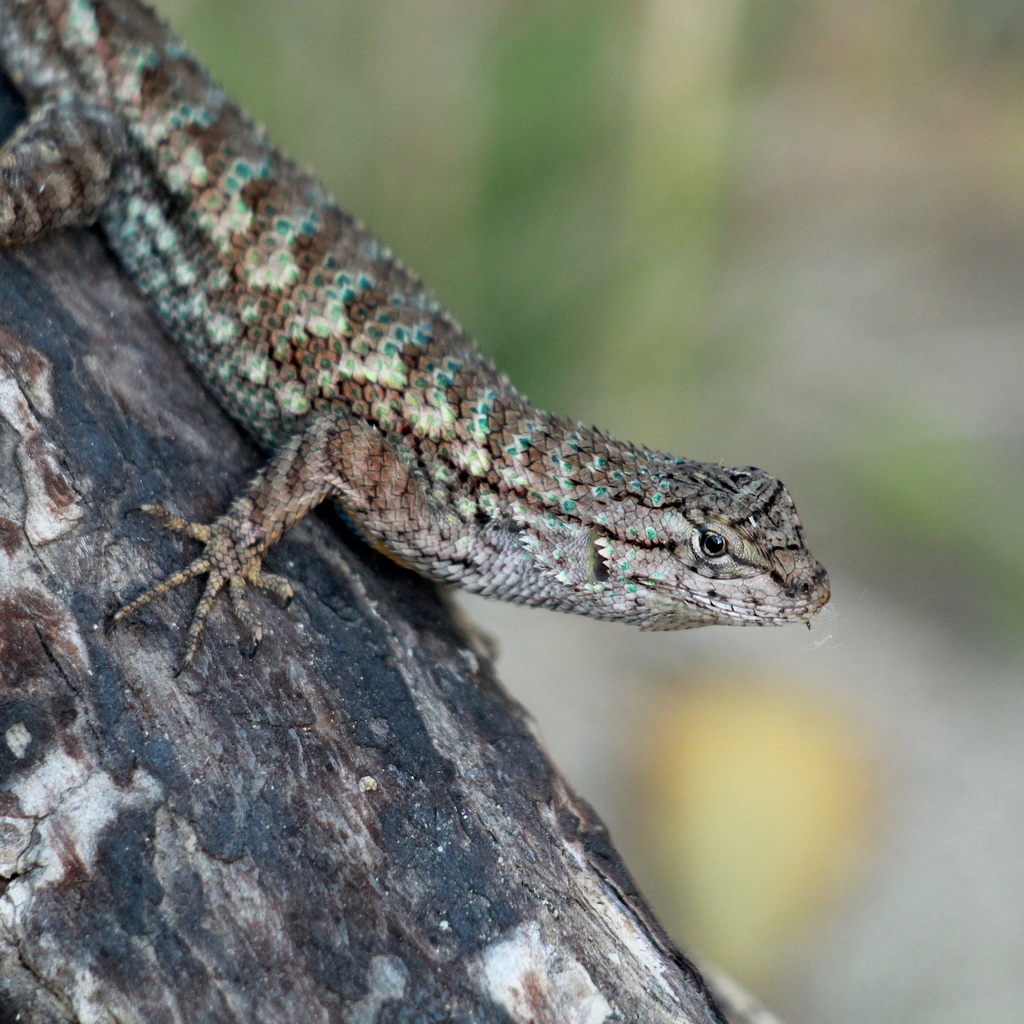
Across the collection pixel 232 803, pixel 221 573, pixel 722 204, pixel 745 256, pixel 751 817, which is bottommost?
pixel 232 803

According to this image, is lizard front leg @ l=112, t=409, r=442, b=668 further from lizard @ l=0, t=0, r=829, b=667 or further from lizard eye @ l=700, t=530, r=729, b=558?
lizard eye @ l=700, t=530, r=729, b=558

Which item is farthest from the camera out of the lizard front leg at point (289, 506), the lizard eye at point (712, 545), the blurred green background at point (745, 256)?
the blurred green background at point (745, 256)

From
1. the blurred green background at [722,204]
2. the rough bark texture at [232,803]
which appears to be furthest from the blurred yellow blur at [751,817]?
the rough bark texture at [232,803]

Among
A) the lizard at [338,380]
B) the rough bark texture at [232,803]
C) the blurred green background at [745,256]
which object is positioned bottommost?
the rough bark texture at [232,803]

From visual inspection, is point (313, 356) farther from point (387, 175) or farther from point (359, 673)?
point (387, 175)

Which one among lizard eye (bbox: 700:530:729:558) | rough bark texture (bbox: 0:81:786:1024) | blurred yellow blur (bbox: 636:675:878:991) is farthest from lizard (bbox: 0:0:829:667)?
blurred yellow blur (bbox: 636:675:878:991)

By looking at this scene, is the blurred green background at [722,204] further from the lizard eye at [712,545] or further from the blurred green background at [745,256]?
the lizard eye at [712,545]

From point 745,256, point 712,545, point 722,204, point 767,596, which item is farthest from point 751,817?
point 722,204

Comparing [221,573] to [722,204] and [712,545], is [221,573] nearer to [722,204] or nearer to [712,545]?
[712,545]

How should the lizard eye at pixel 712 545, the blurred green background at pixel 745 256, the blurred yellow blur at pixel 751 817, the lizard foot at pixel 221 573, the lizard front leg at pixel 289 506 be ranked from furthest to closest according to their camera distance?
the blurred green background at pixel 745 256, the blurred yellow blur at pixel 751 817, the lizard eye at pixel 712 545, the lizard front leg at pixel 289 506, the lizard foot at pixel 221 573
